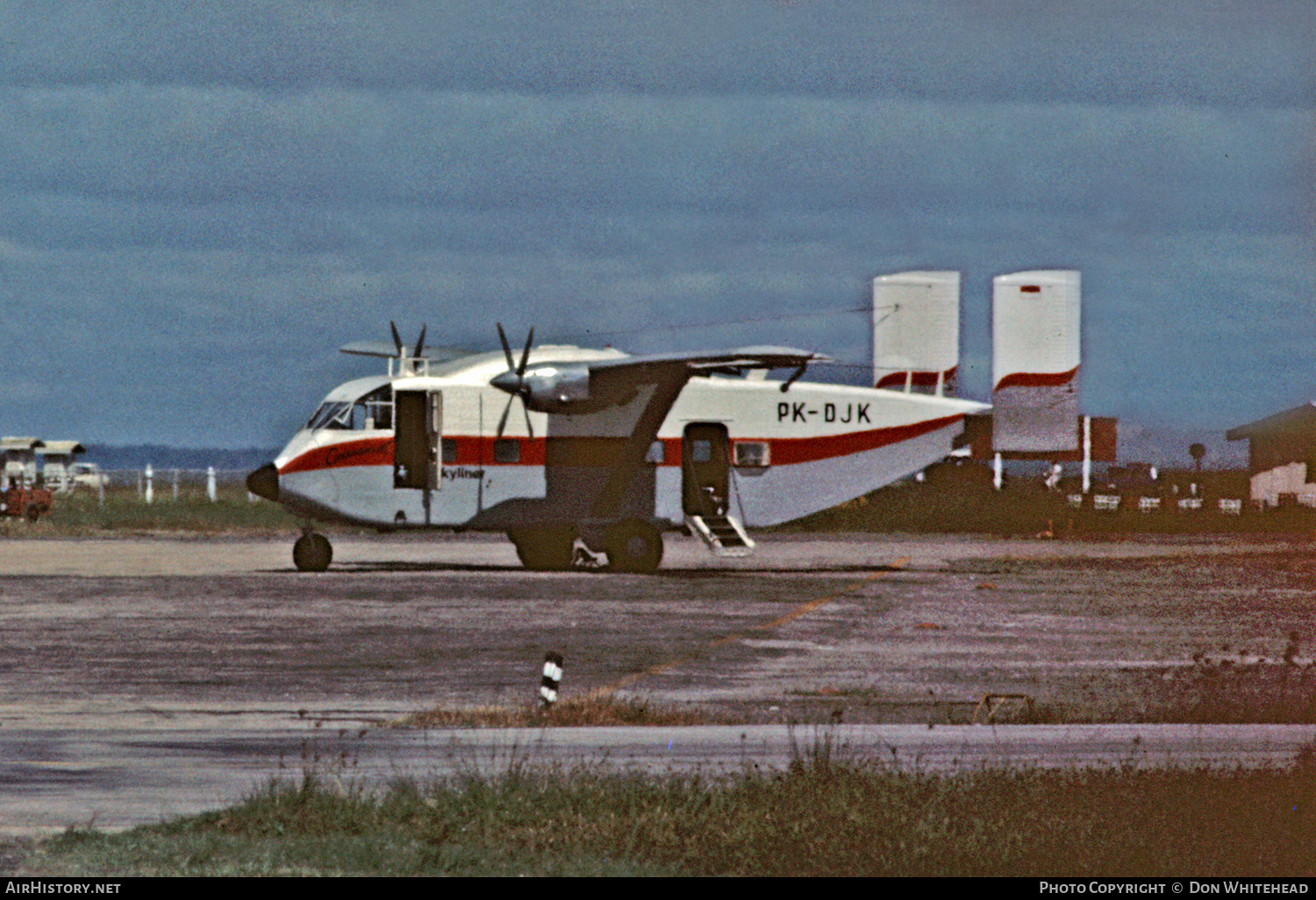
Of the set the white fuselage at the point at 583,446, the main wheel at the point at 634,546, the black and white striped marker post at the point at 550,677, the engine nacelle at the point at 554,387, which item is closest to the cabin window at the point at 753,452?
the white fuselage at the point at 583,446

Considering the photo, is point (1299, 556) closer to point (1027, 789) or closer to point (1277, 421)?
point (1027, 789)

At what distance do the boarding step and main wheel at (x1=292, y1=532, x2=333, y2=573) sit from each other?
721 centimetres

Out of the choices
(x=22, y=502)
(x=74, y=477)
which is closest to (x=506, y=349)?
(x=22, y=502)

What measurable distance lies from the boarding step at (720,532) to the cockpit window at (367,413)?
634cm

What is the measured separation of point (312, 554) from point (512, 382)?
517cm

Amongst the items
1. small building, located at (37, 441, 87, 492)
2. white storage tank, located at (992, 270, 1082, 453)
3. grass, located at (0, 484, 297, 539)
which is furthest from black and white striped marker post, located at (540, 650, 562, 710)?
small building, located at (37, 441, 87, 492)

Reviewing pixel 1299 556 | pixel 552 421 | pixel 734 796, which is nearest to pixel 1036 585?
pixel 552 421

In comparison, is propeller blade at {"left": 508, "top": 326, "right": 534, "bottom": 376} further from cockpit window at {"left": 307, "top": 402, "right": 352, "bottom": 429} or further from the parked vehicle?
the parked vehicle

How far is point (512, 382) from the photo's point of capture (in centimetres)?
3484

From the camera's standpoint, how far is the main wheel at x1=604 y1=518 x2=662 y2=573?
3566 cm

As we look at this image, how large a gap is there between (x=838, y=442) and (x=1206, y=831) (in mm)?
26128

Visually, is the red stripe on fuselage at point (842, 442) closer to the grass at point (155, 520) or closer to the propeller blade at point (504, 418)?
the propeller blade at point (504, 418)

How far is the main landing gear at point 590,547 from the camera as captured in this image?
35688 millimetres

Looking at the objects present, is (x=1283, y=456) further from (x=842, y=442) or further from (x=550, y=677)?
(x=550, y=677)
